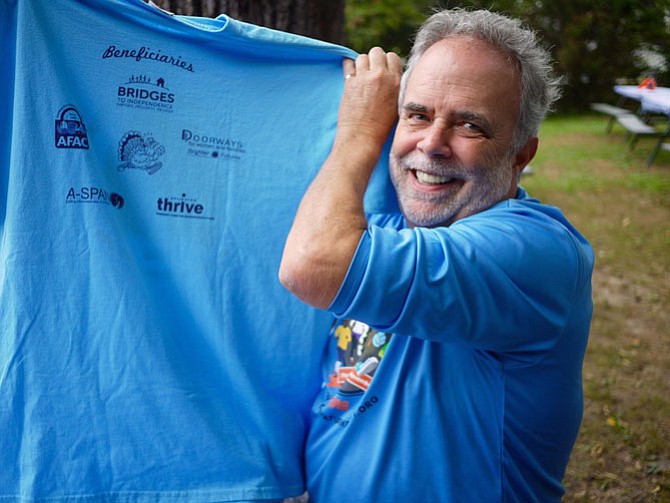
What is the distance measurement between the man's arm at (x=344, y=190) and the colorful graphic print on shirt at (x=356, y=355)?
415 millimetres

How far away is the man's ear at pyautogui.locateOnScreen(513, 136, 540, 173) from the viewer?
1.88 meters

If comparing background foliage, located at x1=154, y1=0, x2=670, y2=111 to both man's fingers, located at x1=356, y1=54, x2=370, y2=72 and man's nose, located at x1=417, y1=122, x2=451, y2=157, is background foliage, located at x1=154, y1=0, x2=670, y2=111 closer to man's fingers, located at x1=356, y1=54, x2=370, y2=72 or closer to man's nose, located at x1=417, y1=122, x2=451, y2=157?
man's fingers, located at x1=356, y1=54, x2=370, y2=72

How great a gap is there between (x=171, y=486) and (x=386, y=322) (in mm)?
870

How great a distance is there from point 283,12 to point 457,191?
1.22 m

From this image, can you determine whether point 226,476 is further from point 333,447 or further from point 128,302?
point 128,302

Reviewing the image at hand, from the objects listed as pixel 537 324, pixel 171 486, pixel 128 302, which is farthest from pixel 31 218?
pixel 537 324

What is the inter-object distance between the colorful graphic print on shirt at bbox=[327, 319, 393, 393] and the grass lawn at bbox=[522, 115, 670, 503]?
2120mm

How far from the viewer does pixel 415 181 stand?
5.93ft

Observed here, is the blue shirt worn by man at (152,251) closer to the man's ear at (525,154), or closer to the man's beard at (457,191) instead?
the man's beard at (457,191)

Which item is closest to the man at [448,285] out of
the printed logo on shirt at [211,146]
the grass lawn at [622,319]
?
the printed logo on shirt at [211,146]

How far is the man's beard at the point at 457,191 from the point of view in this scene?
5.72ft

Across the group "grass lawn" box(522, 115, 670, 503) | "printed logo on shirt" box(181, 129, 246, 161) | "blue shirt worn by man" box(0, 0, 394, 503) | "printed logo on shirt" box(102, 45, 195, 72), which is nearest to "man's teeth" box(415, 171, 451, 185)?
"blue shirt worn by man" box(0, 0, 394, 503)

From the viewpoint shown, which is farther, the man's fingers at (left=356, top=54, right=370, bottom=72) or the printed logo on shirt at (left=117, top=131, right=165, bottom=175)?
the man's fingers at (left=356, top=54, right=370, bottom=72)

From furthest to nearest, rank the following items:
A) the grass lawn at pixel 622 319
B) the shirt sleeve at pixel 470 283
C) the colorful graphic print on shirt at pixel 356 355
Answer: the grass lawn at pixel 622 319, the colorful graphic print on shirt at pixel 356 355, the shirt sleeve at pixel 470 283
